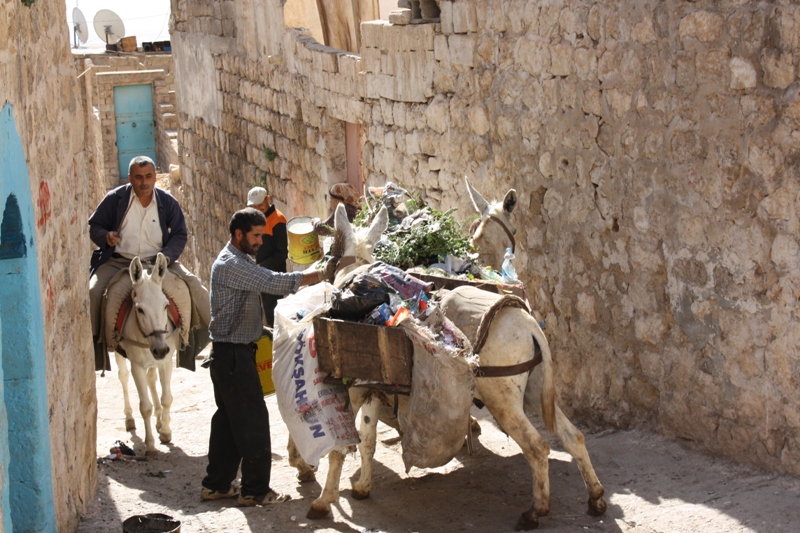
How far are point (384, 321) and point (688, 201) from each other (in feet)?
6.81

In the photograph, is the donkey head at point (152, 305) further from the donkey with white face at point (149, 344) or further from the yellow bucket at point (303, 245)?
the yellow bucket at point (303, 245)

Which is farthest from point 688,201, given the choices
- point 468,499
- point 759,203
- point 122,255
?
point 122,255

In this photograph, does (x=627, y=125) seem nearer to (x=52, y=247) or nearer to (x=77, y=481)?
(x=52, y=247)

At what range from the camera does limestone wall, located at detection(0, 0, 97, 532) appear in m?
4.80

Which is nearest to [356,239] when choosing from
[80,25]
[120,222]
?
[120,222]

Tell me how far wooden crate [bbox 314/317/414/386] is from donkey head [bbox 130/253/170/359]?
1.78 meters

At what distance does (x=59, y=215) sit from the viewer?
572 cm

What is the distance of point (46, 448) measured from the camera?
191 inches

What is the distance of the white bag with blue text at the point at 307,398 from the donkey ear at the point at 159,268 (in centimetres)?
149

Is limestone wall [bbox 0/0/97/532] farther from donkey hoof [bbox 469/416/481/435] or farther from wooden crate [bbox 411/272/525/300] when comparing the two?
donkey hoof [bbox 469/416/481/435]

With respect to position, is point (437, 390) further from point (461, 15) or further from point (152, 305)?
point (461, 15)

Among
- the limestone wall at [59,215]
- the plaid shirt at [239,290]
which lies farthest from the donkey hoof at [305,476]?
the limestone wall at [59,215]

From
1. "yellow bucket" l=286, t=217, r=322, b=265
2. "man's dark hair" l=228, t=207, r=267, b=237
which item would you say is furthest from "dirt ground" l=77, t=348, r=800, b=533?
"man's dark hair" l=228, t=207, r=267, b=237

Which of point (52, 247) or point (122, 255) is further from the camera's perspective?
point (122, 255)
